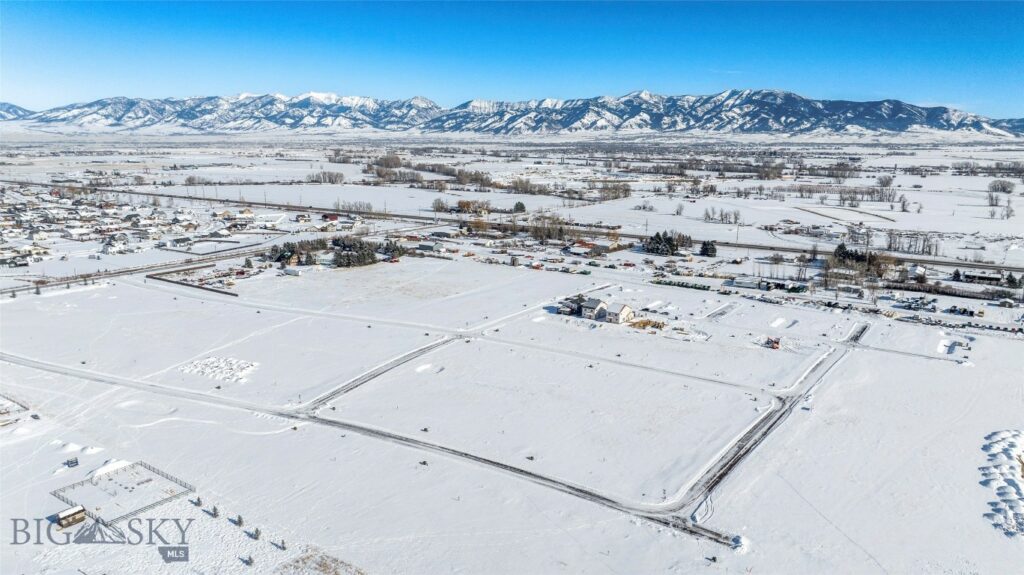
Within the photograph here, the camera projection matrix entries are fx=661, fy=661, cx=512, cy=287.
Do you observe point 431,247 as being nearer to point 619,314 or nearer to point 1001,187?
point 619,314

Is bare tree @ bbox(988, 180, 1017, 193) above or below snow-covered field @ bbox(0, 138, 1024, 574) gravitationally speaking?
above

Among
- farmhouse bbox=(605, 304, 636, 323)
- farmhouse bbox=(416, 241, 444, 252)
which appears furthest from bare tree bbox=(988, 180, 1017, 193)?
farmhouse bbox=(605, 304, 636, 323)

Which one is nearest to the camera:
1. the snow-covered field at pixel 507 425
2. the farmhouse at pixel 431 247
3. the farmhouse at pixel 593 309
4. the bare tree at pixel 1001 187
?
the snow-covered field at pixel 507 425

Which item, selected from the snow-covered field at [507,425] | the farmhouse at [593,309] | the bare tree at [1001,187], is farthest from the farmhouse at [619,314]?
the bare tree at [1001,187]

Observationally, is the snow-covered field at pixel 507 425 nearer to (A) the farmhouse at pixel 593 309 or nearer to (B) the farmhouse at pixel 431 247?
(A) the farmhouse at pixel 593 309

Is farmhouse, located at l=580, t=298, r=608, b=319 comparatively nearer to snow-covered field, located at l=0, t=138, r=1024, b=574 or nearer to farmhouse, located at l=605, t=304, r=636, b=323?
farmhouse, located at l=605, t=304, r=636, b=323

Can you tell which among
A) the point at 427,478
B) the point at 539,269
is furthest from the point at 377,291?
the point at 427,478

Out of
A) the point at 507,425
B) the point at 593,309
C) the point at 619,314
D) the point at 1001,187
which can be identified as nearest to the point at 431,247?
the point at 593,309

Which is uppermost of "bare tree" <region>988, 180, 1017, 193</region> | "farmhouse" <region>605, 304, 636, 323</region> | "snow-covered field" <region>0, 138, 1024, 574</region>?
"bare tree" <region>988, 180, 1017, 193</region>

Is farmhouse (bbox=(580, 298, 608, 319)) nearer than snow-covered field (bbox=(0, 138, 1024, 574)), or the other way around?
snow-covered field (bbox=(0, 138, 1024, 574))

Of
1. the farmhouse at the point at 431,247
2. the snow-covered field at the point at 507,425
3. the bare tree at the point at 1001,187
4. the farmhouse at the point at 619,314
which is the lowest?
the snow-covered field at the point at 507,425

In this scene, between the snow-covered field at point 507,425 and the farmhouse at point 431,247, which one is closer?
the snow-covered field at point 507,425
